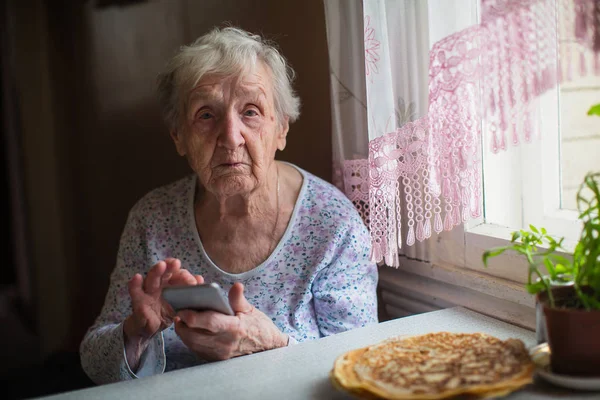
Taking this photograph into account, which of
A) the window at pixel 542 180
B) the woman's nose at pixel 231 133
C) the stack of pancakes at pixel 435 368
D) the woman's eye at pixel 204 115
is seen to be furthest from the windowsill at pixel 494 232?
the woman's eye at pixel 204 115

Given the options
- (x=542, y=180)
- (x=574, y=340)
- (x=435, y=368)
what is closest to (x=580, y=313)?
(x=574, y=340)

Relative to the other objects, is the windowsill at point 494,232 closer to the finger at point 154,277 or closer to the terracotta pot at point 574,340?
the terracotta pot at point 574,340

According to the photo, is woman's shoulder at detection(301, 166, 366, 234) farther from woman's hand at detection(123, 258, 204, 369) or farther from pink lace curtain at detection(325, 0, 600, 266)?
woman's hand at detection(123, 258, 204, 369)

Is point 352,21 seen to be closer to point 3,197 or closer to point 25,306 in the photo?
point 3,197

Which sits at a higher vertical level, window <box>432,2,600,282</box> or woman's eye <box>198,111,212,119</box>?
woman's eye <box>198,111,212,119</box>

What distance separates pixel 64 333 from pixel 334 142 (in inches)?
42.6

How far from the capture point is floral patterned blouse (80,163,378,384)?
153 centimetres

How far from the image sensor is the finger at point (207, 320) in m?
1.21

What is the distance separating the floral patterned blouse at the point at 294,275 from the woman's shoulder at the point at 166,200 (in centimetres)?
5

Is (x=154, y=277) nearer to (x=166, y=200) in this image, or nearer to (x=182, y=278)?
(x=182, y=278)

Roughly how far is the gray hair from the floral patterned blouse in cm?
26

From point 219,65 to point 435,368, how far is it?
0.92m

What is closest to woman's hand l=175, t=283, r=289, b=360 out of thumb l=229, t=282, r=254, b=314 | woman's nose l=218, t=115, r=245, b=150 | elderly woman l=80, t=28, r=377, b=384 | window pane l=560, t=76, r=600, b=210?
thumb l=229, t=282, r=254, b=314

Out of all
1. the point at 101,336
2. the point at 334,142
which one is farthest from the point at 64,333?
the point at 334,142
